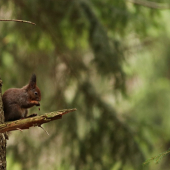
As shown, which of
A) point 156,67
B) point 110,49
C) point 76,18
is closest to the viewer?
point 110,49

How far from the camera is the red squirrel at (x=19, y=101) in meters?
2.69

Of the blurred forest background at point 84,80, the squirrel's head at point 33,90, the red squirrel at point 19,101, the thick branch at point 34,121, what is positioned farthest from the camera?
the blurred forest background at point 84,80

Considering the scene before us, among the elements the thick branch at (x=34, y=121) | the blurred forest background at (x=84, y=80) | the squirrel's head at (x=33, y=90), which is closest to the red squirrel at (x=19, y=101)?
the squirrel's head at (x=33, y=90)

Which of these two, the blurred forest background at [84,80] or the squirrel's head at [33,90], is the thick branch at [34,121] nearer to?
the squirrel's head at [33,90]

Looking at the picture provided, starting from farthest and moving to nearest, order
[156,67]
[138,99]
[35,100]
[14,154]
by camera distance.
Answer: [156,67] < [138,99] < [14,154] < [35,100]

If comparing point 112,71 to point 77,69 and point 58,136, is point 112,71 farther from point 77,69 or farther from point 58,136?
point 58,136

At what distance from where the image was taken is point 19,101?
9.20ft

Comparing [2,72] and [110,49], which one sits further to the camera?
[2,72]

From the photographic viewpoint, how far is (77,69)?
208 inches

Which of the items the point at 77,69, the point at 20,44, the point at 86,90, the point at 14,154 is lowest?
the point at 14,154

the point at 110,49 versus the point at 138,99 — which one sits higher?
the point at 110,49

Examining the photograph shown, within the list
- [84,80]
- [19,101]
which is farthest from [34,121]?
[84,80]

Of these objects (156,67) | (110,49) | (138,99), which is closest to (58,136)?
(110,49)

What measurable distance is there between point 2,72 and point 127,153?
7.41 ft
